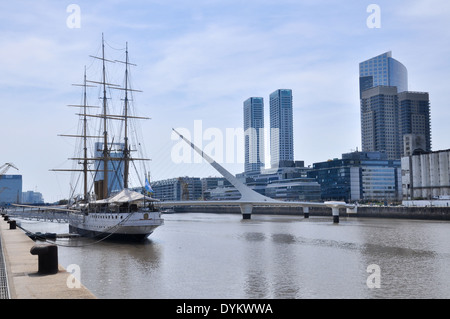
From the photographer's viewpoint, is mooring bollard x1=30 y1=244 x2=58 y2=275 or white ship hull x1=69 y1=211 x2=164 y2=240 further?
white ship hull x1=69 y1=211 x2=164 y2=240

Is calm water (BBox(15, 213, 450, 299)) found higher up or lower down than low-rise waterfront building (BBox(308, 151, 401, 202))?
lower down

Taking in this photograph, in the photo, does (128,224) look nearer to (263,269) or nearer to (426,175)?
(263,269)

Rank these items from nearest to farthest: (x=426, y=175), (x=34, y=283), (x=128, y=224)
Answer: (x=34, y=283), (x=128, y=224), (x=426, y=175)

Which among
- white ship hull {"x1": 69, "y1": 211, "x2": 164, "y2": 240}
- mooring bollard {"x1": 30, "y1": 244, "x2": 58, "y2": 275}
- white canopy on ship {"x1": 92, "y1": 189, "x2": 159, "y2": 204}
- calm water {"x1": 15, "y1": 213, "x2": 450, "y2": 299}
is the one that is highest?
white canopy on ship {"x1": 92, "y1": 189, "x2": 159, "y2": 204}

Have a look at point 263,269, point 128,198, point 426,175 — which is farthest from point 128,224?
point 426,175

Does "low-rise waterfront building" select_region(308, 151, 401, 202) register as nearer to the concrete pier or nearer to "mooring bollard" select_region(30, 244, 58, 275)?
the concrete pier

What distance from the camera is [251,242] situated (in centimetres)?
5047

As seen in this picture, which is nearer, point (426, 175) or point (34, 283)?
point (34, 283)

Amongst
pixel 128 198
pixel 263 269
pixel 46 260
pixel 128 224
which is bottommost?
pixel 263 269

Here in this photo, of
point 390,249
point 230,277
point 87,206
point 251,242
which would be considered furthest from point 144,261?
point 87,206

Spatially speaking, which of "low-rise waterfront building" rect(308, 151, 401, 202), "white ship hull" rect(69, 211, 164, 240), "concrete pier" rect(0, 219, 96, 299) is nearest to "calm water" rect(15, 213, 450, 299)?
"white ship hull" rect(69, 211, 164, 240)

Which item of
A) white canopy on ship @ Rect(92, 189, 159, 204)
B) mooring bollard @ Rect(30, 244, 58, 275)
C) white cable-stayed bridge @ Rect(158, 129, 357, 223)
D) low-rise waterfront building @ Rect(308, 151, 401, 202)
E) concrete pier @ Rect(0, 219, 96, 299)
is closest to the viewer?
concrete pier @ Rect(0, 219, 96, 299)

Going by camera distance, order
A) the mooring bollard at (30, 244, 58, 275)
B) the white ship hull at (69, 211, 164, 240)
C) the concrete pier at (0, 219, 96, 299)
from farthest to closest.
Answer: the white ship hull at (69, 211, 164, 240) → the mooring bollard at (30, 244, 58, 275) → the concrete pier at (0, 219, 96, 299)
